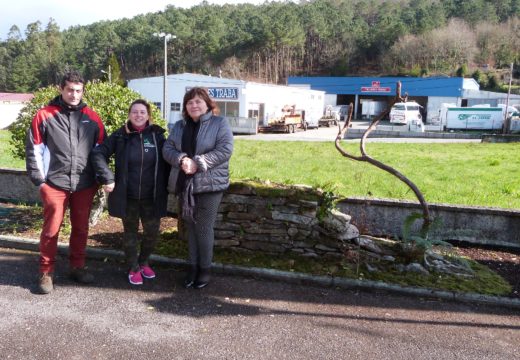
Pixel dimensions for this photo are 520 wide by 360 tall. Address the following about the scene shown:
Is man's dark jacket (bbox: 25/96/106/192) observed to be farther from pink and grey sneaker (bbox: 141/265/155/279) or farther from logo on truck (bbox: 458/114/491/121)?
logo on truck (bbox: 458/114/491/121)

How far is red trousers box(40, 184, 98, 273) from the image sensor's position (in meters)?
4.42

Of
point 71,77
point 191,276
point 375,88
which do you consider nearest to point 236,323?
point 191,276

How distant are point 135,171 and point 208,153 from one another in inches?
28.3

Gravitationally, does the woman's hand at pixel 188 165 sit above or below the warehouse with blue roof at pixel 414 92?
below

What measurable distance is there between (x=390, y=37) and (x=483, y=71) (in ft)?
54.8

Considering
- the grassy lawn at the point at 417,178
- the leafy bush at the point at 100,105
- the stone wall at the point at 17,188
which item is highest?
the leafy bush at the point at 100,105

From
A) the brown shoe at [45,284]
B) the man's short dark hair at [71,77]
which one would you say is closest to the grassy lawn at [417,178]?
the man's short dark hair at [71,77]

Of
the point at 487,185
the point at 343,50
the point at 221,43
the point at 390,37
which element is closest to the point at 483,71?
the point at 390,37

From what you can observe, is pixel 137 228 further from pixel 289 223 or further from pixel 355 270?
pixel 355 270

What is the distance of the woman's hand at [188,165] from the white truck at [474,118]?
3656 cm

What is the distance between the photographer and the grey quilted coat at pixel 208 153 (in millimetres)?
4395

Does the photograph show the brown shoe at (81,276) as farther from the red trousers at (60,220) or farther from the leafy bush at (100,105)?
the leafy bush at (100,105)

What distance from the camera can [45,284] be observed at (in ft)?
14.7

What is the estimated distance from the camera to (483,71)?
74250mm
